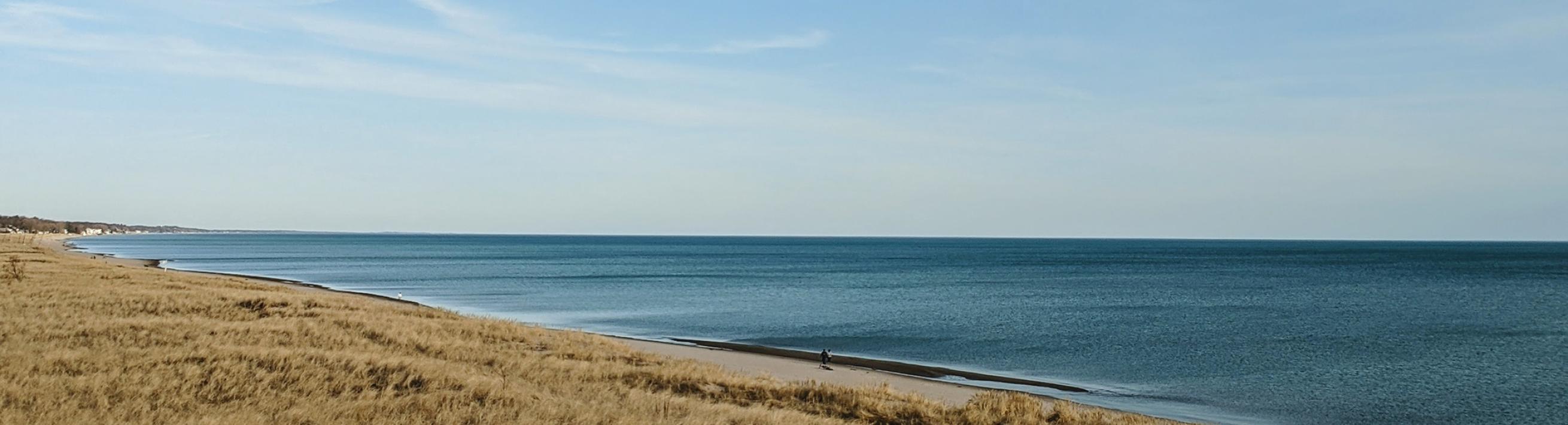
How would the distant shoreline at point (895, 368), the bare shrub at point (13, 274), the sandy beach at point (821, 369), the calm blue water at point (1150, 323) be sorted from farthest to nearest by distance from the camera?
the bare shrub at point (13, 274) → the calm blue water at point (1150, 323) → the distant shoreline at point (895, 368) → the sandy beach at point (821, 369)

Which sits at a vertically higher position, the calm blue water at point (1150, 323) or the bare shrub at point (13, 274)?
the bare shrub at point (13, 274)

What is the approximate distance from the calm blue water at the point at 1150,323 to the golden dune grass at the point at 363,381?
8.58 metres

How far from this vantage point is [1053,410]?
59.2ft

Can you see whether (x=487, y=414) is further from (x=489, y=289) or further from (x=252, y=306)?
(x=489, y=289)

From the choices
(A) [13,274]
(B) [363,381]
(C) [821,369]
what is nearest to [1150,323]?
(C) [821,369]

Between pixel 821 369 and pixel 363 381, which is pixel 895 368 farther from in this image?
pixel 363 381

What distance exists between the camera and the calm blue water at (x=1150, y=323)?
1053 inches

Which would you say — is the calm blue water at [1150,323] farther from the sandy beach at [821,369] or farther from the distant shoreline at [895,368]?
the sandy beach at [821,369]

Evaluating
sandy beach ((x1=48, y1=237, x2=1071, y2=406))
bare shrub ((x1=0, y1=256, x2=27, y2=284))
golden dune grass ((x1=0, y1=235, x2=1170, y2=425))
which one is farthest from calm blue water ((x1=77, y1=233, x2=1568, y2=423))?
bare shrub ((x1=0, y1=256, x2=27, y2=284))

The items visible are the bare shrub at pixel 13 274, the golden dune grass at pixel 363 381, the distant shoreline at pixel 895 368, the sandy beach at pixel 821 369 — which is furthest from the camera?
the bare shrub at pixel 13 274

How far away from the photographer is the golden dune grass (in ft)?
45.1

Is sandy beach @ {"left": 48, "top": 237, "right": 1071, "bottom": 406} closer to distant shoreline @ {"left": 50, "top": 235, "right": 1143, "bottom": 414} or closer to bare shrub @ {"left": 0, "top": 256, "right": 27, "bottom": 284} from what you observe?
distant shoreline @ {"left": 50, "top": 235, "right": 1143, "bottom": 414}

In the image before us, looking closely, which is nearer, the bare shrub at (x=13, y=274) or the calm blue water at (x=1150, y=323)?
the calm blue water at (x=1150, y=323)

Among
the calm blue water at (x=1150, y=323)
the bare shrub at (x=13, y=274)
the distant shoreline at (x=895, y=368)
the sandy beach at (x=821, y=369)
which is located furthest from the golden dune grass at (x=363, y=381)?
the bare shrub at (x=13, y=274)
